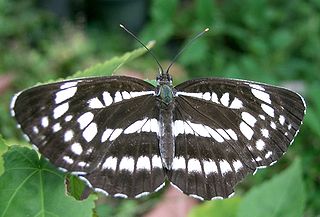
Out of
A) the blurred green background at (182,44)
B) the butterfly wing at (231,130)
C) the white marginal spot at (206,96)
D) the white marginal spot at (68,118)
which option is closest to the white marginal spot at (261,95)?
the butterfly wing at (231,130)

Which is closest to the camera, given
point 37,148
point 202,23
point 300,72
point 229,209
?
point 37,148

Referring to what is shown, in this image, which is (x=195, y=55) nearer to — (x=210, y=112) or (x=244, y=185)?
(x=244, y=185)

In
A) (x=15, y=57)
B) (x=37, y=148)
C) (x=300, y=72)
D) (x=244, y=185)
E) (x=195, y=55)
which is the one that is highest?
(x=15, y=57)

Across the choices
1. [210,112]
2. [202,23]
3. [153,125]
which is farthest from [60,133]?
[202,23]

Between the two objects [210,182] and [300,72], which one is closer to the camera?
[210,182]

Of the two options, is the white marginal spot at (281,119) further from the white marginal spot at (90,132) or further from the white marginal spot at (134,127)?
the white marginal spot at (90,132)

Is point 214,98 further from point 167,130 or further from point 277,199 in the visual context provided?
point 277,199

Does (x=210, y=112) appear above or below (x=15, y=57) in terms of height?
below

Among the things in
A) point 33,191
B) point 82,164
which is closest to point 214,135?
point 82,164
